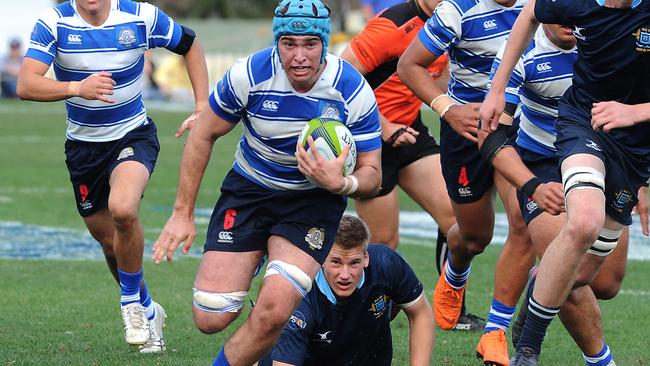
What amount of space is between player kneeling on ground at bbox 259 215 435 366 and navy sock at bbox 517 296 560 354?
497 mm

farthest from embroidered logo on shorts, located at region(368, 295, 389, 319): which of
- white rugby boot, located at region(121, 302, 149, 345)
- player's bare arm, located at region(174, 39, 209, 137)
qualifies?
player's bare arm, located at region(174, 39, 209, 137)

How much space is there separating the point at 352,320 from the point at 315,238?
0.53 m

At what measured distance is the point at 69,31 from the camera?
7.75 metres

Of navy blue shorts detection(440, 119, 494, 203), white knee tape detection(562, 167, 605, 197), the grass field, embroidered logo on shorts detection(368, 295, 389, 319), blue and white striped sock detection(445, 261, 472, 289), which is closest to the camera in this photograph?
white knee tape detection(562, 167, 605, 197)

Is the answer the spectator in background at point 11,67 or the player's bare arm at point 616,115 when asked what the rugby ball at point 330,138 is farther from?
the spectator in background at point 11,67

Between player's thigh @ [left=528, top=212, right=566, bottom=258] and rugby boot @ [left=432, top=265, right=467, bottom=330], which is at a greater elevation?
player's thigh @ [left=528, top=212, right=566, bottom=258]

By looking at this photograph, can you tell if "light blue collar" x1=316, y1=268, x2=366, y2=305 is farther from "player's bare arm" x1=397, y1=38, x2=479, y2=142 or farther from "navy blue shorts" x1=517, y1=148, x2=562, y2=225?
"player's bare arm" x1=397, y1=38, x2=479, y2=142

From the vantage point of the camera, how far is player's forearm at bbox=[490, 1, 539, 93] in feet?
20.5

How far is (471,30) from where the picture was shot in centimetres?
761

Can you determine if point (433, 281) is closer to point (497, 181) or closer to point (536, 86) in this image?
point (497, 181)

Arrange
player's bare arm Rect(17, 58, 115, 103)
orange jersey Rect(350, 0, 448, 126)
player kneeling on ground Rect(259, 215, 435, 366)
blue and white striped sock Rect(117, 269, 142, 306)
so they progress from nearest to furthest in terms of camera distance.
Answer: player kneeling on ground Rect(259, 215, 435, 366) < player's bare arm Rect(17, 58, 115, 103) < blue and white striped sock Rect(117, 269, 142, 306) < orange jersey Rect(350, 0, 448, 126)

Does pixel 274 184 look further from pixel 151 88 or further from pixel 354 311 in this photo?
pixel 151 88

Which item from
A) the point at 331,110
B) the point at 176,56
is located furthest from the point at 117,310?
the point at 176,56

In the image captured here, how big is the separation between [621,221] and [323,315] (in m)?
1.53
